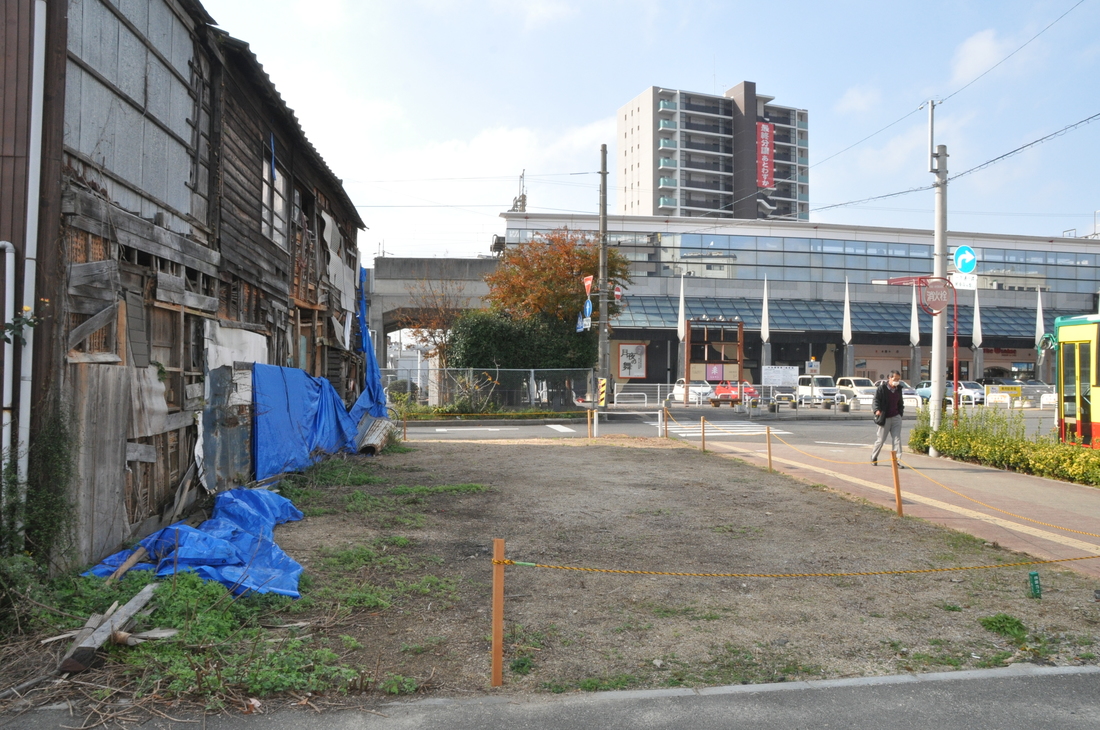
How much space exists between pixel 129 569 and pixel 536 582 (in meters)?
3.26

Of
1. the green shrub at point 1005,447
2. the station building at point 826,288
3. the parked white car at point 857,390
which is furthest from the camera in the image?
the station building at point 826,288

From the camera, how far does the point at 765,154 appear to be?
7669 centimetres

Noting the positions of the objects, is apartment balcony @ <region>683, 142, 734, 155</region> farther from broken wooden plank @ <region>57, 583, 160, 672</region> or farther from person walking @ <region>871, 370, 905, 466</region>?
broken wooden plank @ <region>57, 583, 160, 672</region>

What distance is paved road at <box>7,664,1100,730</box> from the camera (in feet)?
12.9

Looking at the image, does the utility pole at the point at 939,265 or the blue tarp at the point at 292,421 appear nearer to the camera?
the blue tarp at the point at 292,421

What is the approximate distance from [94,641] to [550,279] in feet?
88.8

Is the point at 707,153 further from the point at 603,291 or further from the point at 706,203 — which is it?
the point at 603,291

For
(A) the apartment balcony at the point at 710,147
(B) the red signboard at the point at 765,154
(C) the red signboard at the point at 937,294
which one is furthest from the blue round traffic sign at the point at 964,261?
(A) the apartment balcony at the point at 710,147

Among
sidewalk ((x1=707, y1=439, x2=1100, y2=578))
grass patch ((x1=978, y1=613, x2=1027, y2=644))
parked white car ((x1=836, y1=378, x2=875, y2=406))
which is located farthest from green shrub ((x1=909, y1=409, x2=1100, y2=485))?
parked white car ((x1=836, y1=378, x2=875, y2=406))

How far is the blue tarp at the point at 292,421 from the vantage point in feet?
34.8

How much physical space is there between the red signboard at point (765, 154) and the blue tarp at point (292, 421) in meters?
69.2

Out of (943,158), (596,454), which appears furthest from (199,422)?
(943,158)

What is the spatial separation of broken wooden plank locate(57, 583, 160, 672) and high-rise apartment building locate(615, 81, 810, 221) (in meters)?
73.3

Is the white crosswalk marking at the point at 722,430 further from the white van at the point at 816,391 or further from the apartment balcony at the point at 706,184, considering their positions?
the apartment balcony at the point at 706,184
